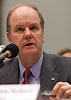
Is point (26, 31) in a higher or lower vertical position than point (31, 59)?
higher

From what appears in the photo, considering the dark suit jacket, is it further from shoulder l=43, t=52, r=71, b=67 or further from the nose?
the nose

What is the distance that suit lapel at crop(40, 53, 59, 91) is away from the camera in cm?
147

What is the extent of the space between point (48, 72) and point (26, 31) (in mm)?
332

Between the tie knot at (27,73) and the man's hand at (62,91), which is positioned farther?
the tie knot at (27,73)

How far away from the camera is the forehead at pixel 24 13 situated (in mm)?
1576

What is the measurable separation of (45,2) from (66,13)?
39 centimetres

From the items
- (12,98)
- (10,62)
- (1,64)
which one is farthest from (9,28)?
(12,98)

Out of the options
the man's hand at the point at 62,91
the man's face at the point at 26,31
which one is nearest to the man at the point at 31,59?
the man's face at the point at 26,31

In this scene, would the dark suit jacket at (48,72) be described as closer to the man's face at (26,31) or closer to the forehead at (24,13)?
the man's face at (26,31)

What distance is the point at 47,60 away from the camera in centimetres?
165

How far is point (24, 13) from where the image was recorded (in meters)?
1.59

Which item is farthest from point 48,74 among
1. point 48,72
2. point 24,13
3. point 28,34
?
point 24,13

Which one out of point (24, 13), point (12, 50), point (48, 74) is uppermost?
point (24, 13)

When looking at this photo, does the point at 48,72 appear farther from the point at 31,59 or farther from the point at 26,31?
the point at 26,31
